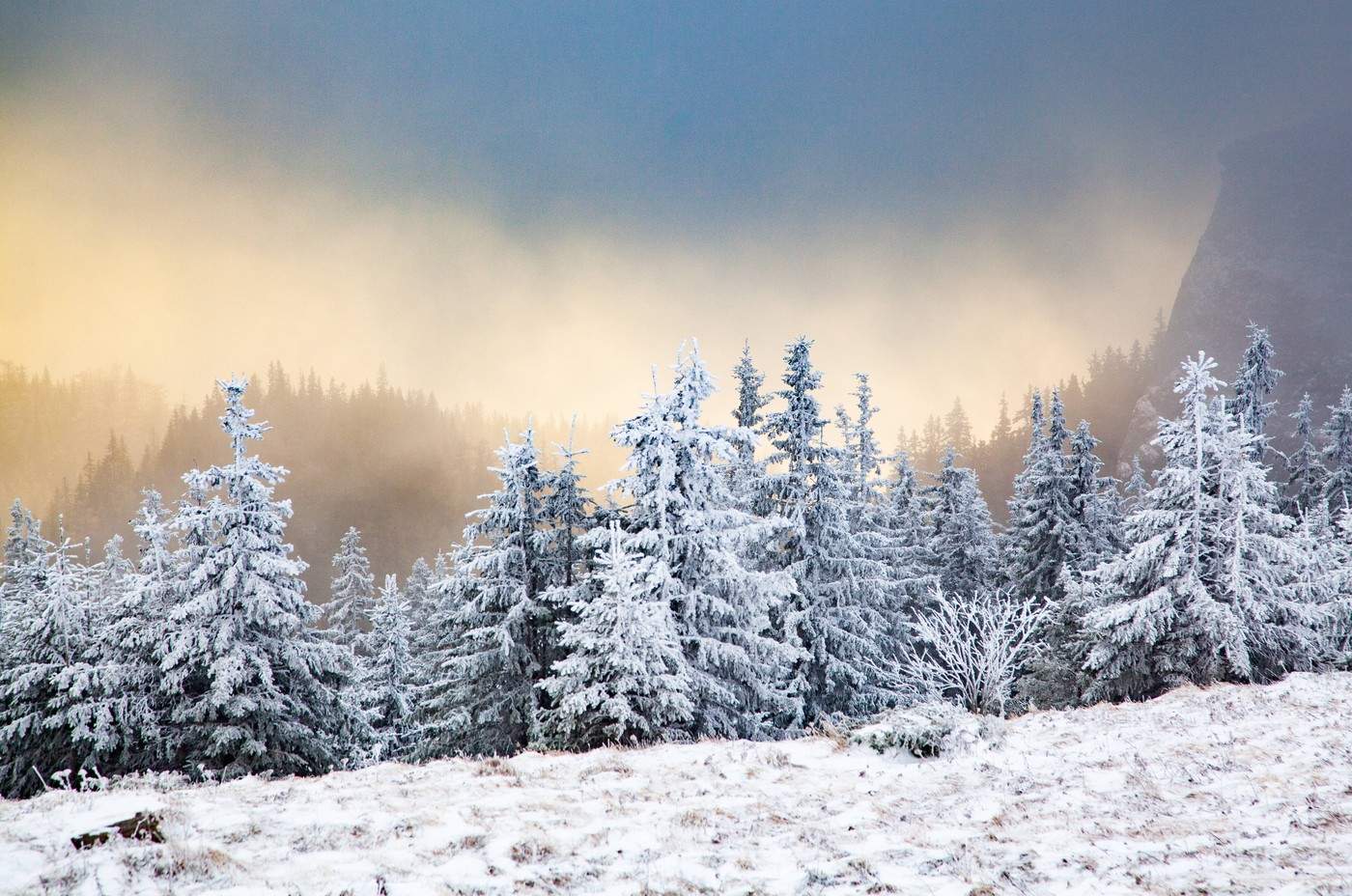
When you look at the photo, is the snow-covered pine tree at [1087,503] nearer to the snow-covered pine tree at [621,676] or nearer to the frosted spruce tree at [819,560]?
the frosted spruce tree at [819,560]

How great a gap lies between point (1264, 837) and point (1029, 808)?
240 cm

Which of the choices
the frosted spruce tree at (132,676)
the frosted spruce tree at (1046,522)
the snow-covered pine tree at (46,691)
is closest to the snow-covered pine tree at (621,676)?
the frosted spruce tree at (132,676)

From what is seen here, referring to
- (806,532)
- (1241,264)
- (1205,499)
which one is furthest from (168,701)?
(1241,264)

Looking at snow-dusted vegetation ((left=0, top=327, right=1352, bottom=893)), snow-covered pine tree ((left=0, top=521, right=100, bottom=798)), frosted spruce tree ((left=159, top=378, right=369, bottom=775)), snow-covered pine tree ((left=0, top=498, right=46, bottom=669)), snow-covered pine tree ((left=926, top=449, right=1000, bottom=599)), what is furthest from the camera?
snow-covered pine tree ((left=926, top=449, right=1000, bottom=599))

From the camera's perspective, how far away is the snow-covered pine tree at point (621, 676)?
14.9 m

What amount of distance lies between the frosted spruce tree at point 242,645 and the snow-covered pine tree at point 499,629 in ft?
11.7

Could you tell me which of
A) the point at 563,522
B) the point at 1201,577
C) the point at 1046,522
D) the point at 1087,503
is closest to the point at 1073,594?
the point at 1201,577

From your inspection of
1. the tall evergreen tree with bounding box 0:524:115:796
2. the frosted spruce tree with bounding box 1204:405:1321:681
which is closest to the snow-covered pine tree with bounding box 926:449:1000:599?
the frosted spruce tree with bounding box 1204:405:1321:681

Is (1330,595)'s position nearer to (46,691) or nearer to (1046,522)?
(1046,522)

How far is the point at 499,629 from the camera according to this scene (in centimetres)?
1930

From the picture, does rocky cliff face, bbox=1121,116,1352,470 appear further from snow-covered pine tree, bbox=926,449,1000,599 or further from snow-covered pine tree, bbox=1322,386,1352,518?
snow-covered pine tree, bbox=926,449,1000,599

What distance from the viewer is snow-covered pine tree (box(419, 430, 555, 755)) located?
64.7ft

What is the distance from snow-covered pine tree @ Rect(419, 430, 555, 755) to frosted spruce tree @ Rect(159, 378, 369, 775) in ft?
11.7

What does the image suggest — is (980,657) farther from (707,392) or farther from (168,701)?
(168,701)
